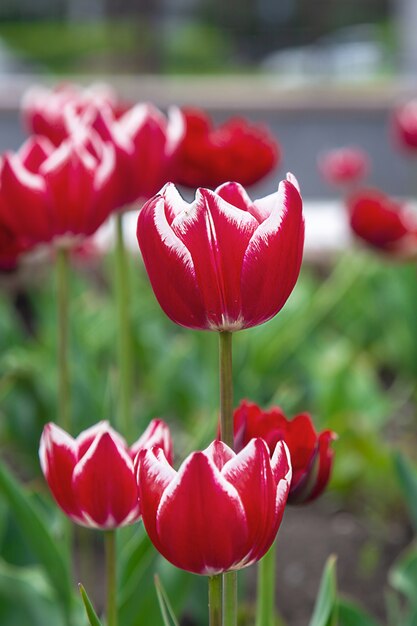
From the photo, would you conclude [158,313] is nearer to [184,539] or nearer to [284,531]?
[284,531]

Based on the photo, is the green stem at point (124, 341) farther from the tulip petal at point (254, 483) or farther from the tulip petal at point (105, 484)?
the tulip petal at point (254, 483)

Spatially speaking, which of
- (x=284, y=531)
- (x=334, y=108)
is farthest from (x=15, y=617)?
(x=334, y=108)

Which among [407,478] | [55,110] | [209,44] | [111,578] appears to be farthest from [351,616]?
[209,44]

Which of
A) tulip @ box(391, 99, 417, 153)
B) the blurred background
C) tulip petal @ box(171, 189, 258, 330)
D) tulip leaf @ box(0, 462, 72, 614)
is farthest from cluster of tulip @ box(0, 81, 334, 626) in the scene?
the blurred background

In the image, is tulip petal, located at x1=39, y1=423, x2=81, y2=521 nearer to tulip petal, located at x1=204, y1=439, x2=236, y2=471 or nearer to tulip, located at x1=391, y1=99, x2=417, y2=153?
tulip petal, located at x1=204, y1=439, x2=236, y2=471

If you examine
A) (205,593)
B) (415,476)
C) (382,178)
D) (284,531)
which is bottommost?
(382,178)

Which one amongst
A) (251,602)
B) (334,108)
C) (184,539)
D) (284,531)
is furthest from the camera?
(334,108)
